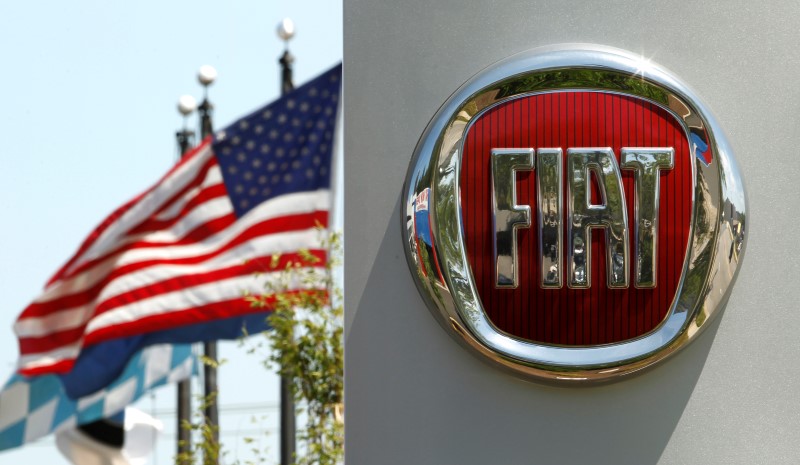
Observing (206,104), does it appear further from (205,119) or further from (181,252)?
(181,252)

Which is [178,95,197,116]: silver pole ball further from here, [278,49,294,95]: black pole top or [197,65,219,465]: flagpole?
[278,49,294,95]: black pole top

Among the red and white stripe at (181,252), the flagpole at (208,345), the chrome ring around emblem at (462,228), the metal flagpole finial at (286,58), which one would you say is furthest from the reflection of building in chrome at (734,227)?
the flagpole at (208,345)

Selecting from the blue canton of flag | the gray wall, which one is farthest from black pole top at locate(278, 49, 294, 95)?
the gray wall

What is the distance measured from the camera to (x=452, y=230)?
100 inches

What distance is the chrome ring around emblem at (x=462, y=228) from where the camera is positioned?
2.51 metres

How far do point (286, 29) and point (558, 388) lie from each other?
840cm

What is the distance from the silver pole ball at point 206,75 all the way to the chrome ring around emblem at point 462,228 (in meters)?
10.4

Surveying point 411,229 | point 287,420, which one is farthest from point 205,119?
point 411,229

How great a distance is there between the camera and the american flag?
911 centimetres

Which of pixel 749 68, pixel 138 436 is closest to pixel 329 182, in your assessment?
pixel 138 436

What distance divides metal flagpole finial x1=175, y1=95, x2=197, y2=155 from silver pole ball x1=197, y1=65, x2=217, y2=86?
2.25 ft

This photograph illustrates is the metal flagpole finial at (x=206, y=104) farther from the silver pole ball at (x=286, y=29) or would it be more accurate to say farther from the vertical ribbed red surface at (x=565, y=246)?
the vertical ribbed red surface at (x=565, y=246)

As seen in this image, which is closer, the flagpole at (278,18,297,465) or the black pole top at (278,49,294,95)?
the flagpole at (278,18,297,465)

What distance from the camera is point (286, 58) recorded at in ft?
35.7
